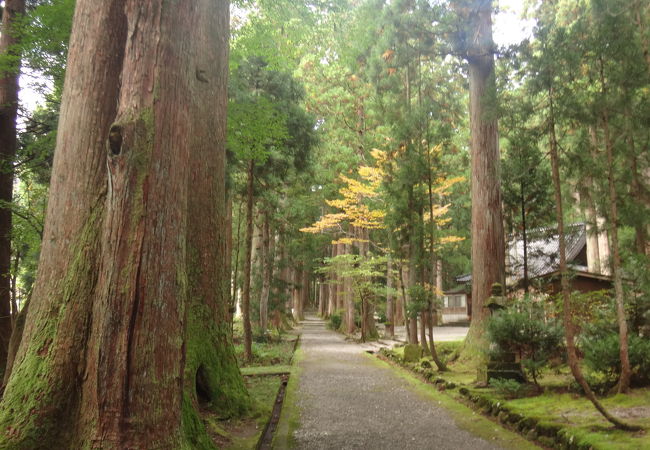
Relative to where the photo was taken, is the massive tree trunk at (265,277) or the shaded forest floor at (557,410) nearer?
the shaded forest floor at (557,410)

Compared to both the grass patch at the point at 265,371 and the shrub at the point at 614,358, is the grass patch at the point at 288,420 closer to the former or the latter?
the grass patch at the point at 265,371

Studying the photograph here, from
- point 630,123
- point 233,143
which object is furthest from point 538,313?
point 233,143

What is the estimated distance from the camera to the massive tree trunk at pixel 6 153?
26.8ft

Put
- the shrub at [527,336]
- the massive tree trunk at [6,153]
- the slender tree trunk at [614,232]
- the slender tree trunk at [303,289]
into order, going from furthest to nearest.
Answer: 1. the slender tree trunk at [303,289]
2. the massive tree trunk at [6,153]
3. the shrub at [527,336]
4. the slender tree trunk at [614,232]

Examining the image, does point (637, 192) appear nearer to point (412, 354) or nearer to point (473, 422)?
point (473, 422)

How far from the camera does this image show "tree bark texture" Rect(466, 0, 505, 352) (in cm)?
970

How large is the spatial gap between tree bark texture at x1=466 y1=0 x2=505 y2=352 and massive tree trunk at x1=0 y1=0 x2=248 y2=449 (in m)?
7.41

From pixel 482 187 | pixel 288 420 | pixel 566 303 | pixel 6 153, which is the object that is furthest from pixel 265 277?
pixel 566 303

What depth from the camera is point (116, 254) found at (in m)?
2.79

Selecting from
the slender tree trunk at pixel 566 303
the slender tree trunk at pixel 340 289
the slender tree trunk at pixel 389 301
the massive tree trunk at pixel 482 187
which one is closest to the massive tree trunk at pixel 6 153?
the slender tree trunk at pixel 566 303

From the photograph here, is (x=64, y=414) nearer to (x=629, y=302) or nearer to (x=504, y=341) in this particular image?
(x=504, y=341)

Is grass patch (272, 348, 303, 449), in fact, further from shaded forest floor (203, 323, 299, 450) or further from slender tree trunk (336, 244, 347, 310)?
slender tree trunk (336, 244, 347, 310)

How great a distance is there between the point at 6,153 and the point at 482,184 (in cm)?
997

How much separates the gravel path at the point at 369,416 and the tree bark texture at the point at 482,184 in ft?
8.81
